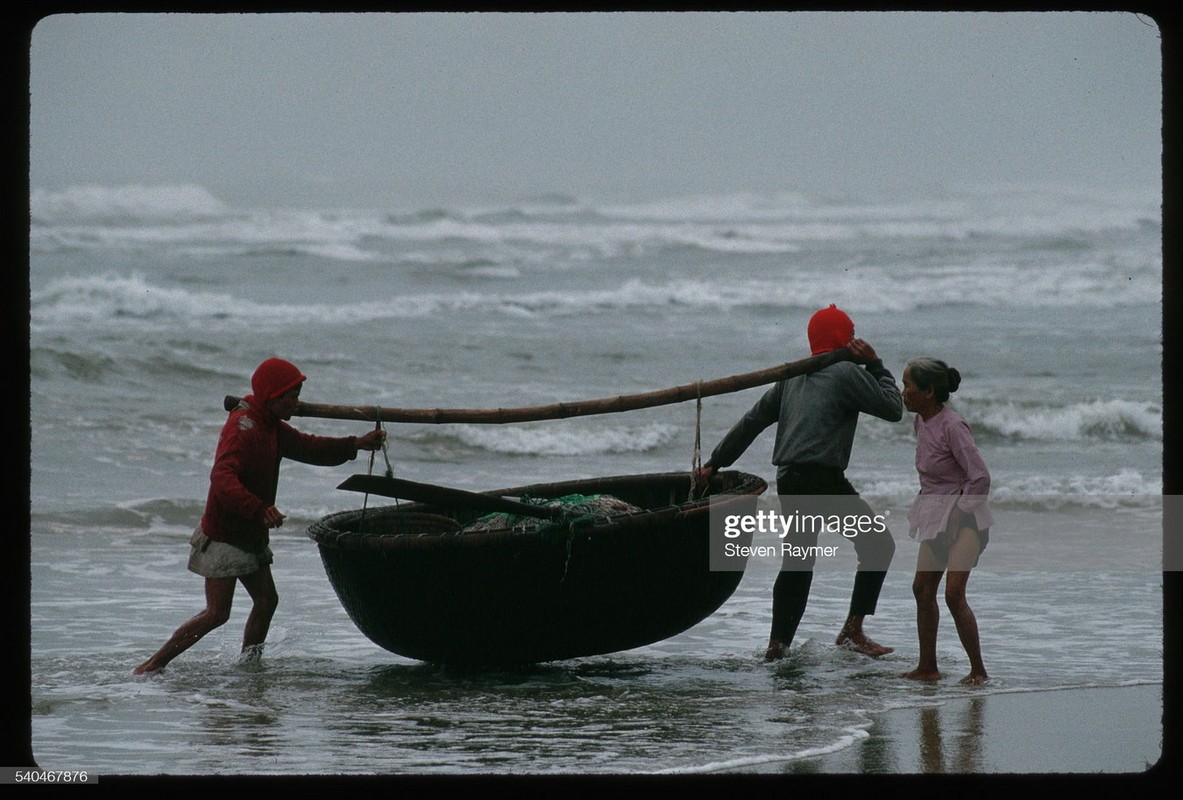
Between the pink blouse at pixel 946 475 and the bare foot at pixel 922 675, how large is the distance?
586 millimetres

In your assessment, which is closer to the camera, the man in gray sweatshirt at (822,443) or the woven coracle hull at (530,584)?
the woven coracle hull at (530,584)

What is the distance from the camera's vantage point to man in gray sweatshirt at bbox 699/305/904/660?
6238mm

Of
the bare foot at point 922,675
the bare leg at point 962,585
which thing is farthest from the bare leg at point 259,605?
the bare leg at point 962,585

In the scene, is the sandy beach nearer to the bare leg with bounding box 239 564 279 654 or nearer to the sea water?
the sea water

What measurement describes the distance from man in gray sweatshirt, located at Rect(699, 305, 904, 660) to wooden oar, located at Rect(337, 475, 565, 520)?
1009mm

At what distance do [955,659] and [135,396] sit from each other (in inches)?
515

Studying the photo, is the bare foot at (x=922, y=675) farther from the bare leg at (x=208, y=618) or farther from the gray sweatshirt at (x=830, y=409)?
the bare leg at (x=208, y=618)

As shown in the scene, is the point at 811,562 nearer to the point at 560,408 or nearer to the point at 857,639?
the point at 857,639

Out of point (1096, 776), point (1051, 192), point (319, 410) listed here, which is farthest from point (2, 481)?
point (1051, 192)

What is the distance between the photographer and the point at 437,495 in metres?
5.72

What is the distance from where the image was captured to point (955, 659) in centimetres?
650

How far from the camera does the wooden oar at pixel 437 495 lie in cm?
552

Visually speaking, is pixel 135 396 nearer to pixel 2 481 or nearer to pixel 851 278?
pixel 2 481

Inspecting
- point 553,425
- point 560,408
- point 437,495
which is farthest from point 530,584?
point 553,425
